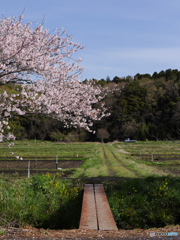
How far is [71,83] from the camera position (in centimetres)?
945

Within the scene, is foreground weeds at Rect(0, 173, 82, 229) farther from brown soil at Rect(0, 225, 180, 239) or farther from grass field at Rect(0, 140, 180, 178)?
grass field at Rect(0, 140, 180, 178)

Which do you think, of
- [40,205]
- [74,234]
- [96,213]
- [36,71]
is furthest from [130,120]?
[74,234]

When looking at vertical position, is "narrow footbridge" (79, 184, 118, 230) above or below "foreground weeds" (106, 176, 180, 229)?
above

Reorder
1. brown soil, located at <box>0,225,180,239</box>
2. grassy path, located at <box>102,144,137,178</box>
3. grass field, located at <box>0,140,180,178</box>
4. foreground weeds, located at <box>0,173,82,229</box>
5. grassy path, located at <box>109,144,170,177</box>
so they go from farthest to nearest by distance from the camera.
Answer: grass field, located at <box>0,140,180,178</box>, grassy path, located at <box>109,144,170,177</box>, grassy path, located at <box>102,144,137,178</box>, foreground weeds, located at <box>0,173,82,229</box>, brown soil, located at <box>0,225,180,239</box>

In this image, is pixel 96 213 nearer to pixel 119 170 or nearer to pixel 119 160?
pixel 119 170

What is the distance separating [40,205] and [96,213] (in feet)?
5.19

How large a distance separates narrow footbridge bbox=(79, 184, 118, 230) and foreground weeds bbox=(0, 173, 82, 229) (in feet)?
1.91

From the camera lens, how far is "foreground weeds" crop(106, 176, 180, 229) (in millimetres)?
5438

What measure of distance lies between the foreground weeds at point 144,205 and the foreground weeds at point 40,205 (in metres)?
1.01

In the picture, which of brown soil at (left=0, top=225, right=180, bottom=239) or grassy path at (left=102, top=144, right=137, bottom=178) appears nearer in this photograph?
brown soil at (left=0, top=225, right=180, bottom=239)

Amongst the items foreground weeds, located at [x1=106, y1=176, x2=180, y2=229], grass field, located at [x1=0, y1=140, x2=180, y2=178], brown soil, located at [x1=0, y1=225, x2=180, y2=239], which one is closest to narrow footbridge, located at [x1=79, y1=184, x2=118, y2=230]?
brown soil, located at [x1=0, y1=225, x2=180, y2=239]

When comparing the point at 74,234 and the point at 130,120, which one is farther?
the point at 130,120

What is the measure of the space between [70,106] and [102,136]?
4523 cm

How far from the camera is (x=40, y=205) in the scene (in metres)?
5.23
